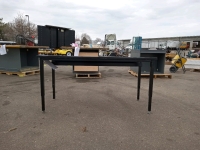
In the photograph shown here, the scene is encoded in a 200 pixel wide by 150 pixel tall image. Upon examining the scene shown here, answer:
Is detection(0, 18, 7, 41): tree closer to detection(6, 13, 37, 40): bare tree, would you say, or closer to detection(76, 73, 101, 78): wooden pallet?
detection(6, 13, 37, 40): bare tree

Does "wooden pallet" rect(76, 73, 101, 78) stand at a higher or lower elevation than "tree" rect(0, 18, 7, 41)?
lower

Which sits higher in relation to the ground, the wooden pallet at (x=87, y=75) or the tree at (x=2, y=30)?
the tree at (x=2, y=30)

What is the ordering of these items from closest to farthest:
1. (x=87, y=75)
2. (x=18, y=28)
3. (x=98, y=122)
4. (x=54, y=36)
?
(x=98, y=122) < (x=87, y=75) < (x=54, y=36) < (x=18, y=28)

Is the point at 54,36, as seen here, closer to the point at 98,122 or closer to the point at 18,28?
the point at 18,28

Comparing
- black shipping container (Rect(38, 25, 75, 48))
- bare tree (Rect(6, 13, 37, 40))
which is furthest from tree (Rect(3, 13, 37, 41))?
black shipping container (Rect(38, 25, 75, 48))

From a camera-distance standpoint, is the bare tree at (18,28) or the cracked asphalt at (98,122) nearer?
the cracked asphalt at (98,122)

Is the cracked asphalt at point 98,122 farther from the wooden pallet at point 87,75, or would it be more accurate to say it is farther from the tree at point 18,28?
the tree at point 18,28

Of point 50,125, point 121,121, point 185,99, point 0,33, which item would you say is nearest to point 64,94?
point 50,125

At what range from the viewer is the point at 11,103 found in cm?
364

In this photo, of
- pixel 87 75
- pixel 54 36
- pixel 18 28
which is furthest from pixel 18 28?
pixel 87 75

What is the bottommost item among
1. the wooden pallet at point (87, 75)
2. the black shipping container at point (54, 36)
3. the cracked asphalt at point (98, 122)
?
the cracked asphalt at point (98, 122)

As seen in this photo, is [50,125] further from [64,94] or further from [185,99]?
[185,99]

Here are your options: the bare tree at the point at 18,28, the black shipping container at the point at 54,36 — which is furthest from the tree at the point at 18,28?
the black shipping container at the point at 54,36

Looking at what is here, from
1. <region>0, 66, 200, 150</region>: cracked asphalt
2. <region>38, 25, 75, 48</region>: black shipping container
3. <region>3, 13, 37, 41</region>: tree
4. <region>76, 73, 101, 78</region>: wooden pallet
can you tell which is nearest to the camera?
<region>0, 66, 200, 150</region>: cracked asphalt
